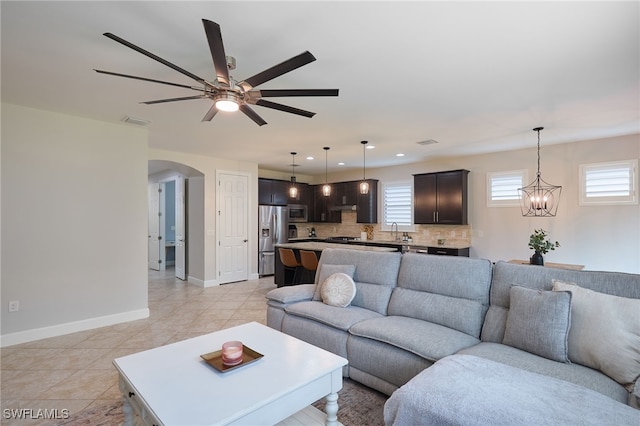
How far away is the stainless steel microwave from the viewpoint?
8172 millimetres

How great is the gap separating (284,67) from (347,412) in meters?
2.33

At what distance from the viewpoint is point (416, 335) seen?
2.28 m

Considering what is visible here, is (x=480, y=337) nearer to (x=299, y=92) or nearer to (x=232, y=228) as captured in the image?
(x=299, y=92)

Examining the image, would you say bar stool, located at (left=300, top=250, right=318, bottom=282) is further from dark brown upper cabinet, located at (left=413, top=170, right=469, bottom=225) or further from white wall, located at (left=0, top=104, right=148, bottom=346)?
dark brown upper cabinet, located at (left=413, top=170, right=469, bottom=225)

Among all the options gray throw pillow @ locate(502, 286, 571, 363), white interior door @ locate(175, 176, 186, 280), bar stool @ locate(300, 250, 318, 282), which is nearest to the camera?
gray throw pillow @ locate(502, 286, 571, 363)

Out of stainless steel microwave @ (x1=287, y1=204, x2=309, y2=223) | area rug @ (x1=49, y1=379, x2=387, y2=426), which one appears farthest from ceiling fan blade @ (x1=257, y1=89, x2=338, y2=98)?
stainless steel microwave @ (x1=287, y1=204, x2=309, y2=223)

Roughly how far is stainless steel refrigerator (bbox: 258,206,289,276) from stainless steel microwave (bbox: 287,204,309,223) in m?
0.52

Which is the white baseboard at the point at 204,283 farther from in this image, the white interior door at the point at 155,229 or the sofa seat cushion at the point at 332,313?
the sofa seat cushion at the point at 332,313

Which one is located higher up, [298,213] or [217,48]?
[217,48]

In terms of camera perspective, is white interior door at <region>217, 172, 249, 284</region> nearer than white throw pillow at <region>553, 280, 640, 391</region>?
No

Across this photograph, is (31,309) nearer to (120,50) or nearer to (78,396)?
(78,396)

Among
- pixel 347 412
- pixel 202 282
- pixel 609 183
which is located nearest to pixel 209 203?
pixel 202 282

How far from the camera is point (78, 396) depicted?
2.45m

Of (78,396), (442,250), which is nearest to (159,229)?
(78,396)
